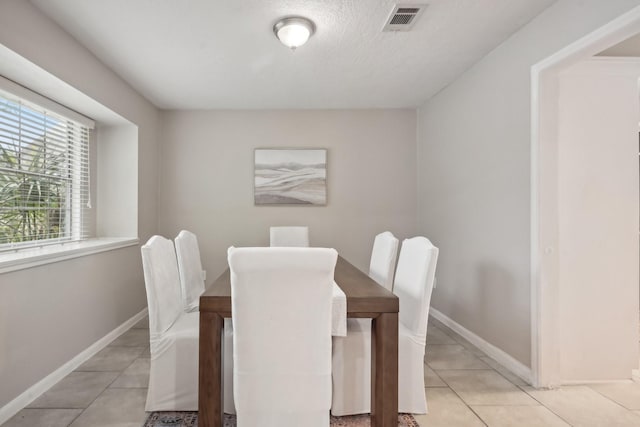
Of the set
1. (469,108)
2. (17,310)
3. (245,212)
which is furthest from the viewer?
(245,212)

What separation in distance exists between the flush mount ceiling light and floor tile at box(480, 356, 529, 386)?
108 inches

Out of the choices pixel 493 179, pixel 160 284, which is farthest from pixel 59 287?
pixel 493 179

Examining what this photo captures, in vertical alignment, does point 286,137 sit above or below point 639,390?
above

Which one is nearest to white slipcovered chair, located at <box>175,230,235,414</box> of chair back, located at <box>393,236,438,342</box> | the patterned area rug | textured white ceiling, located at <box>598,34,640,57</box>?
the patterned area rug

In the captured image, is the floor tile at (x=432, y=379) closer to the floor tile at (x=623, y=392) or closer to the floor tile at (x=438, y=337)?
the floor tile at (x=438, y=337)

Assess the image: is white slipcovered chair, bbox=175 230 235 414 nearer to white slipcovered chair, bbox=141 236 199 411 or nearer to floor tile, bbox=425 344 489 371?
white slipcovered chair, bbox=141 236 199 411

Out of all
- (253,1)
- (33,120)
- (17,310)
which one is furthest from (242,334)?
(33,120)

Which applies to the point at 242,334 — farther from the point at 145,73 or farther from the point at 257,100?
the point at 257,100

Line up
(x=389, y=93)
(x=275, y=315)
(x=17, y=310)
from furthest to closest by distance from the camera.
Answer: (x=389, y=93) < (x=17, y=310) < (x=275, y=315)

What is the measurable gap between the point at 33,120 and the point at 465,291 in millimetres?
3848

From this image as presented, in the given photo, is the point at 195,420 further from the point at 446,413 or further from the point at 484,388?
the point at 484,388

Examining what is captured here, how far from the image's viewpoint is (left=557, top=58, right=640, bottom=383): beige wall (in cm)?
237

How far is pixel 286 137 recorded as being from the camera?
4.39m

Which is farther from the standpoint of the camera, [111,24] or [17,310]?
[111,24]
